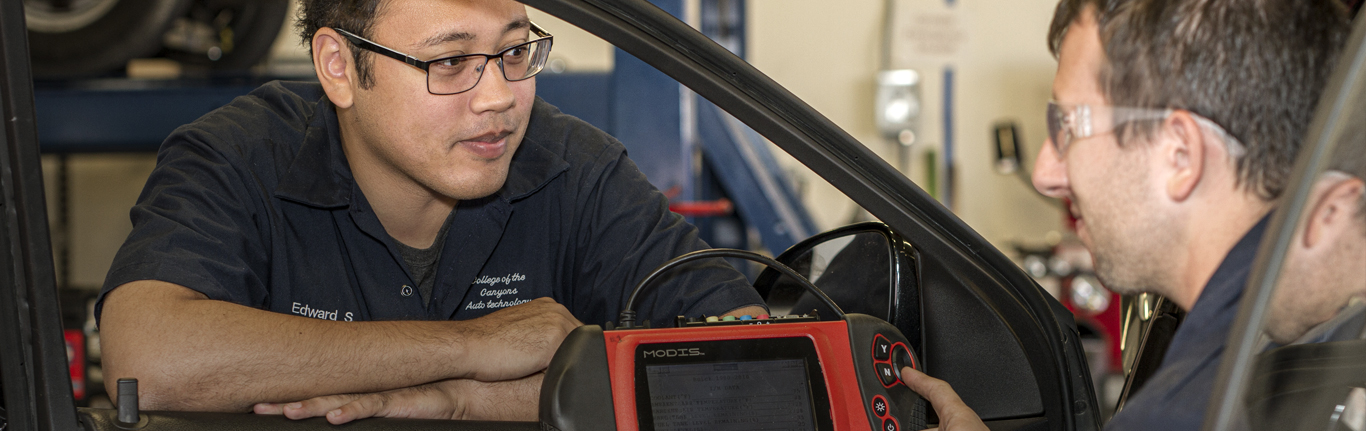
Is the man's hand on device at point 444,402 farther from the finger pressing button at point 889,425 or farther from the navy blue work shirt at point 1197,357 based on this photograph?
the navy blue work shirt at point 1197,357

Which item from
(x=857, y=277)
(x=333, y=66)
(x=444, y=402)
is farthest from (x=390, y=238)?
(x=857, y=277)

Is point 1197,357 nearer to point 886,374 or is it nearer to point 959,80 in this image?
point 886,374

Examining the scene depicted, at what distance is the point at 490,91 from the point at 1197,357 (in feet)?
2.63

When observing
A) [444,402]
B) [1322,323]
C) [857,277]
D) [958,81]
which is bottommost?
[958,81]

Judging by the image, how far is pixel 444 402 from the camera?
101cm

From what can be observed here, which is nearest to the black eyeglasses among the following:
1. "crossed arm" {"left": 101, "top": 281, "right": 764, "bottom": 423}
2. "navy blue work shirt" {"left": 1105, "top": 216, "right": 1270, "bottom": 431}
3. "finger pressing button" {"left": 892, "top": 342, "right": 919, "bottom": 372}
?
"crossed arm" {"left": 101, "top": 281, "right": 764, "bottom": 423}

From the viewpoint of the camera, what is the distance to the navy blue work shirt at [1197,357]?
58 centimetres

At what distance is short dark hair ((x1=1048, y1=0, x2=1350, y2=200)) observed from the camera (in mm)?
619

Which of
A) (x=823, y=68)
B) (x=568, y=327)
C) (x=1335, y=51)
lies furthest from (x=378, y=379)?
(x=823, y=68)

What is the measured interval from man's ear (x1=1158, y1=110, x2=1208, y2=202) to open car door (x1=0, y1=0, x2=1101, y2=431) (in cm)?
25

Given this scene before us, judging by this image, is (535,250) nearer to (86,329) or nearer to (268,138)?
(268,138)

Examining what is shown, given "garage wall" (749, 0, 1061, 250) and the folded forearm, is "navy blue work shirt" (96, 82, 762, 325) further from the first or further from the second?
"garage wall" (749, 0, 1061, 250)

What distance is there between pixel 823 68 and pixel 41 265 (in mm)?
4682

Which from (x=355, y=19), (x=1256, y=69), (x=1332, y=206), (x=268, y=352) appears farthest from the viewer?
(x=355, y=19)
